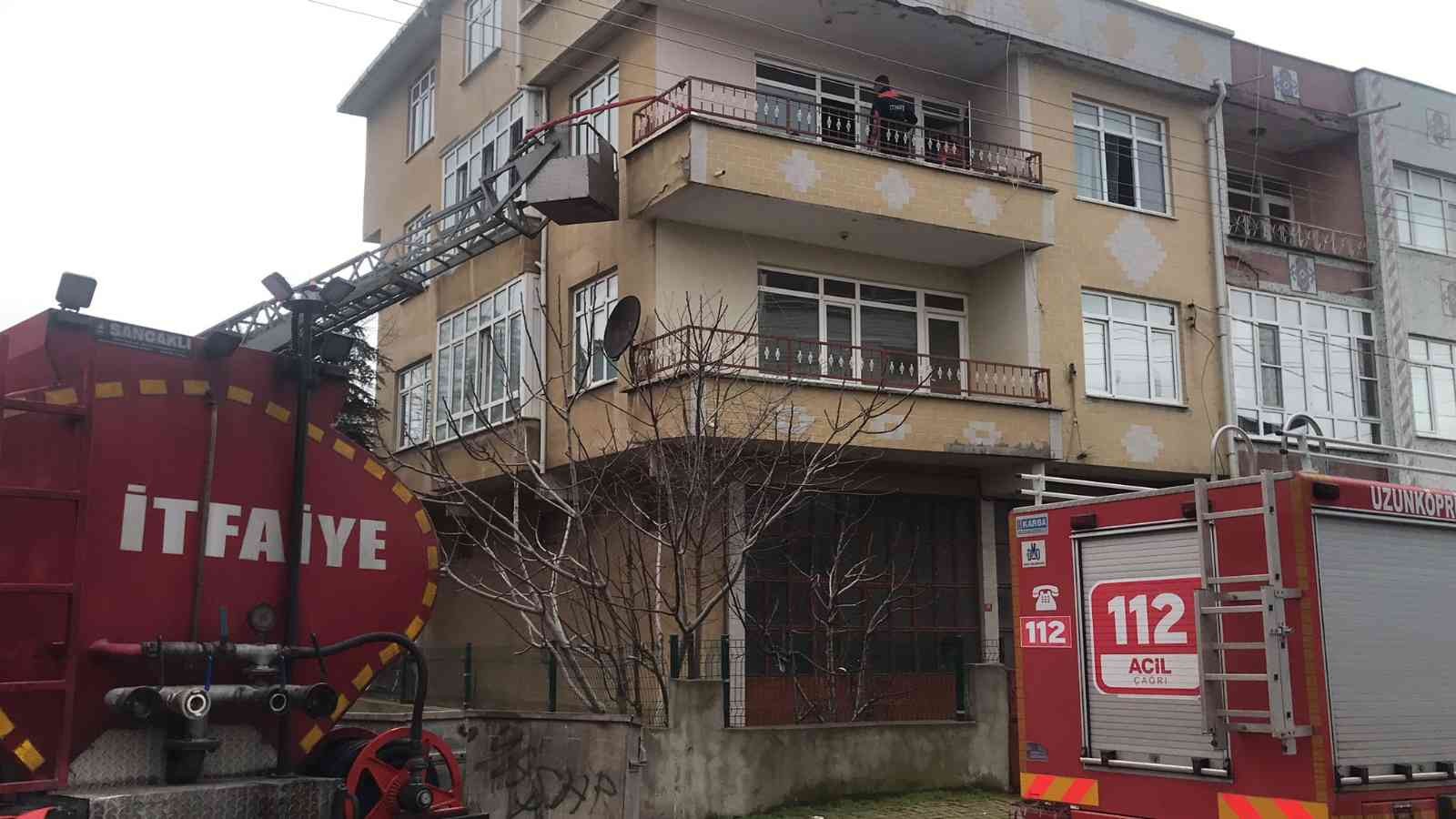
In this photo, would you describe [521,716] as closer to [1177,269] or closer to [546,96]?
[546,96]

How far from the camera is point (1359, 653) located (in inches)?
332

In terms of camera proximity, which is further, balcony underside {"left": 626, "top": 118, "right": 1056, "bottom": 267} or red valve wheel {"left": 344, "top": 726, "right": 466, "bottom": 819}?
balcony underside {"left": 626, "top": 118, "right": 1056, "bottom": 267}

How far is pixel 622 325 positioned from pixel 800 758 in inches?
273

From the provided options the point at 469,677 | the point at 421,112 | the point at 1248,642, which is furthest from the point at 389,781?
the point at 421,112

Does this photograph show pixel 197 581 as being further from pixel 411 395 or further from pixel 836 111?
pixel 411 395

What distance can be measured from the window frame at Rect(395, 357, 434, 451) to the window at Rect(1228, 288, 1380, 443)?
48.7ft

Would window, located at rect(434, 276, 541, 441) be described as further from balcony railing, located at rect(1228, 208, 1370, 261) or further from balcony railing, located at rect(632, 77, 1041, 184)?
balcony railing, located at rect(1228, 208, 1370, 261)

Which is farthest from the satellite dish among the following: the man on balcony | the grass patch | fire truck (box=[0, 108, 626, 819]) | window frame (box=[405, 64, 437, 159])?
fire truck (box=[0, 108, 626, 819])

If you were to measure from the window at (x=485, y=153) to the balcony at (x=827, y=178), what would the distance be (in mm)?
4097

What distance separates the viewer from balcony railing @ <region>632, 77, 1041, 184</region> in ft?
62.1

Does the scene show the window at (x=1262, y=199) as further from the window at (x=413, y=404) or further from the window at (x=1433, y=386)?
the window at (x=413, y=404)

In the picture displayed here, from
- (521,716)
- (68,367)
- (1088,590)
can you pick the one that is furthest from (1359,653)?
(68,367)

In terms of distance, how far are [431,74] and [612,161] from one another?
33.5 ft

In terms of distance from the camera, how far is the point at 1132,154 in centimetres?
2317
